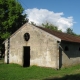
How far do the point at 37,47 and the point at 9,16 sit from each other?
66.2ft

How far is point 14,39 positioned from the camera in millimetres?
25047

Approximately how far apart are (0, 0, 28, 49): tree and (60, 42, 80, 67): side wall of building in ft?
60.7

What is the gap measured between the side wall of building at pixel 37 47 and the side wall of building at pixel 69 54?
3.64 feet

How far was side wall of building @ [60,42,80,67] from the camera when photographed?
21.8 m

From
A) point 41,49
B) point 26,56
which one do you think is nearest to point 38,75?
point 41,49

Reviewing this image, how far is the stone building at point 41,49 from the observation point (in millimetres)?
21219

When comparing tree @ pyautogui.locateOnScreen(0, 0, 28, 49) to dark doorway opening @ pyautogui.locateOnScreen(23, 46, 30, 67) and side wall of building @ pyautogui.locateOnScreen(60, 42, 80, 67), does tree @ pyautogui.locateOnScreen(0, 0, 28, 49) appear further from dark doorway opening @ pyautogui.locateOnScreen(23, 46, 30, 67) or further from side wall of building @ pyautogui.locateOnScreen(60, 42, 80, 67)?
side wall of building @ pyautogui.locateOnScreen(60, 42, 80, 67)

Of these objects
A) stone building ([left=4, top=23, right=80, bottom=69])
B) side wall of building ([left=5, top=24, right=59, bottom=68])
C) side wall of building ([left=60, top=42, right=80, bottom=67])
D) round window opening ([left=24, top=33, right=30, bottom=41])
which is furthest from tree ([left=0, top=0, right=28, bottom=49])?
side wall of building ([left=60, top=42, right=80, bottom=67])

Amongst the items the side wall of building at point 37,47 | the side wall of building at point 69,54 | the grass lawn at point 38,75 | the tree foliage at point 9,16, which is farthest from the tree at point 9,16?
the grass lawn at point 38,75

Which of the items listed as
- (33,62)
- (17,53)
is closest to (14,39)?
(17,53)

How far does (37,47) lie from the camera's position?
22.5 m

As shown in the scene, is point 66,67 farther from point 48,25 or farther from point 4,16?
point 48,25

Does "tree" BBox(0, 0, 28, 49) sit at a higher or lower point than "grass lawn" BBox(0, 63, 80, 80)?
higher

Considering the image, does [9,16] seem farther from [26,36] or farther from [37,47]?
[37,47]
